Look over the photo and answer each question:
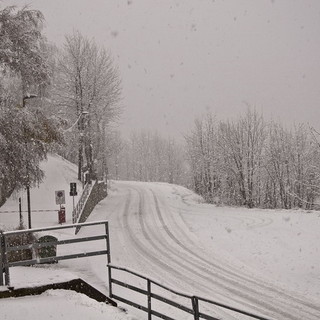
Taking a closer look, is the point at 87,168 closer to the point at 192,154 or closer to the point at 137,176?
the point at 192,154

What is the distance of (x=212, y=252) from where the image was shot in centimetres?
2108

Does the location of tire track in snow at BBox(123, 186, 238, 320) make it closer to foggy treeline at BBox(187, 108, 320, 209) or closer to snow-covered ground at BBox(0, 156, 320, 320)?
snow-covered ground at BBox(0, 156, 320, 320)

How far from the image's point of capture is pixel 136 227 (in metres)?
27.6

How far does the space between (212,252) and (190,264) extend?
266 cm

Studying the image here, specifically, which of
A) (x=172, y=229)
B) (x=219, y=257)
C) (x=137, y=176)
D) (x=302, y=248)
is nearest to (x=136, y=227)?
(x=172, y=229)

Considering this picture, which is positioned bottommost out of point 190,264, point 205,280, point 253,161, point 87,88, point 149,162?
point 205,280

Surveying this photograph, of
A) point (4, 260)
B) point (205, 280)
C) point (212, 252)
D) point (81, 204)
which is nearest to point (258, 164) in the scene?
point (81, 204)

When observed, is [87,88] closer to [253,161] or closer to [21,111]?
[253,161]

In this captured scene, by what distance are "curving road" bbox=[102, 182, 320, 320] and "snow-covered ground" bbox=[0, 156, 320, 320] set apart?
3 centimetres

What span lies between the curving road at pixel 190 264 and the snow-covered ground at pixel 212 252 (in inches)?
1.2

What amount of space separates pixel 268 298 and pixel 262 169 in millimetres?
39655

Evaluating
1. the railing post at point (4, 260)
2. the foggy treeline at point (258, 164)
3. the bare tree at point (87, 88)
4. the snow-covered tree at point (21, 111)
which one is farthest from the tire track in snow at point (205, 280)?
the foggy treeline at point (258, 164)

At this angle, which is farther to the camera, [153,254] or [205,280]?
[153,254]

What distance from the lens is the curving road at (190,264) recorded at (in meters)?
13.6
